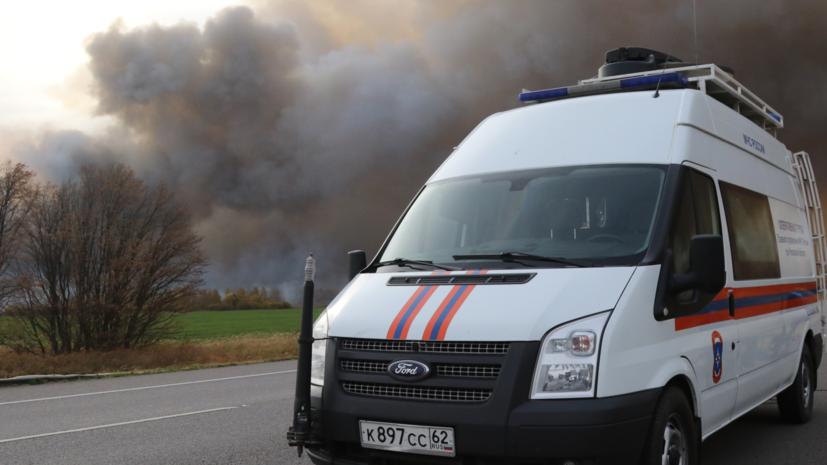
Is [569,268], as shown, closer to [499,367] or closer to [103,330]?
[499,367]

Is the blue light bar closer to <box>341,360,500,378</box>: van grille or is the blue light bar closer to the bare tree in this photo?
<box>341,360,500,378</box>: van grille

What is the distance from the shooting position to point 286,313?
69.9m

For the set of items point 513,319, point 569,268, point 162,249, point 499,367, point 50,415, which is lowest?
point 50,415

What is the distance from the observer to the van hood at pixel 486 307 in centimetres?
371

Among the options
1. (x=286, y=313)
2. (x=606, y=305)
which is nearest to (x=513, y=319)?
(x=606, y=305)

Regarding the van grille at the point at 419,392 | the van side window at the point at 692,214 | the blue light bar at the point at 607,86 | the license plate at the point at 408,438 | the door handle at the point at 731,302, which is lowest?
the license plate at the point at 408,438

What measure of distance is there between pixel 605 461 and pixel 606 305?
30.8 inches

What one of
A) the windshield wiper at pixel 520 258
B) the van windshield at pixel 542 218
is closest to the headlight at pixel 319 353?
the van windshield at pixel 542 218

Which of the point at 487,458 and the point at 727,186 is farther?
the point at 727,186

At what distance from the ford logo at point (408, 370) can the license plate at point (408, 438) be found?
255 mm

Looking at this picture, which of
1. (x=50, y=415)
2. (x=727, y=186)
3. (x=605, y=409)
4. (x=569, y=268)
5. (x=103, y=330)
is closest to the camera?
(x=605, y=409)

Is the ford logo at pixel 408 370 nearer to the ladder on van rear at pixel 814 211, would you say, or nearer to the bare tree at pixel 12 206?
the ladder on van rear at pixel 814 211

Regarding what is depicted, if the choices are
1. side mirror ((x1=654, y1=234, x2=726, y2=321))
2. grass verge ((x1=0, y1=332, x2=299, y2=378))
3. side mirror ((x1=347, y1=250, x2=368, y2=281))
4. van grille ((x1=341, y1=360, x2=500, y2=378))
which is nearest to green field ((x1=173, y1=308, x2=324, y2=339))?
grass verge ((x1=0, y1=332, x2=299, y2=378))

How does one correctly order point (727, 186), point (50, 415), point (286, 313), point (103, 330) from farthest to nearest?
1. point (286, 313)
2. point (103, 330)
3. point (50, 415)
4. point (727, 186)
